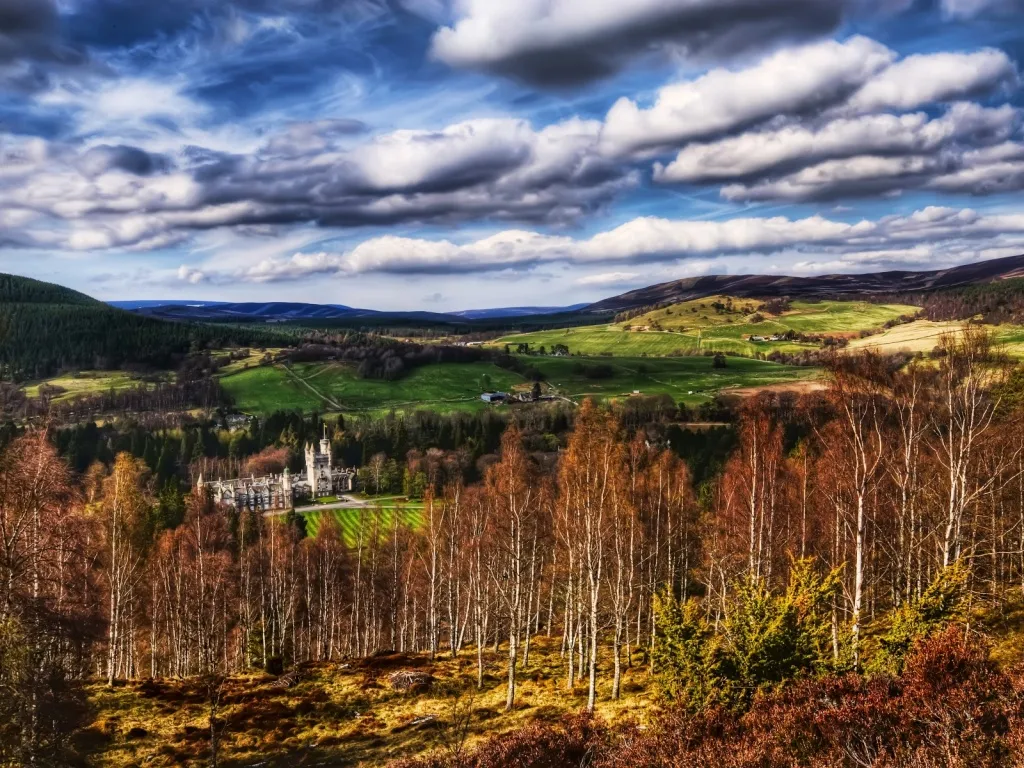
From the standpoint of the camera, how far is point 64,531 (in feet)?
87.1

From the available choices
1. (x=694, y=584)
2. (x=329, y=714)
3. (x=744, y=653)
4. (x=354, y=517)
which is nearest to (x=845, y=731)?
(x=744, y=653)

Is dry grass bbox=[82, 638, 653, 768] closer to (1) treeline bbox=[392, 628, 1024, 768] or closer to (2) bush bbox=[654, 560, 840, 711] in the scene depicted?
(2) bush bbox=[654, 560, 840, 711]

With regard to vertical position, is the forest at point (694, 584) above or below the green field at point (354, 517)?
above

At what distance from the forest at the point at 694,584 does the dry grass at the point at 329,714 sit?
1.35 metres

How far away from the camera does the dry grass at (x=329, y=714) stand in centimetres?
2898

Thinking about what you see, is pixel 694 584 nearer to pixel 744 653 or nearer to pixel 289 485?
pixel 744 653

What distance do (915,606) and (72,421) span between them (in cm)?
24043

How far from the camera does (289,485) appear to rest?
151 m

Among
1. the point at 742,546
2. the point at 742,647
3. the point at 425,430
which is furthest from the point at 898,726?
the point at 425,430

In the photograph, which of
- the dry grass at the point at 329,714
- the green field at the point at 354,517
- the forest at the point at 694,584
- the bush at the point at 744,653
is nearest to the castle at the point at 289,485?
the green field at the point at 354,517

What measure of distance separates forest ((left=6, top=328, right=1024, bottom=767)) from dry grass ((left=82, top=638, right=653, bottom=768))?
1.35m

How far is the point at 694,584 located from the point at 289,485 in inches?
4345

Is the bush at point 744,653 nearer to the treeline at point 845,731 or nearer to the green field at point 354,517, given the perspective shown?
the treeline at point 845,731

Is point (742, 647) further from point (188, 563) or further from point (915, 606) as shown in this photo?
point (188, 563)
